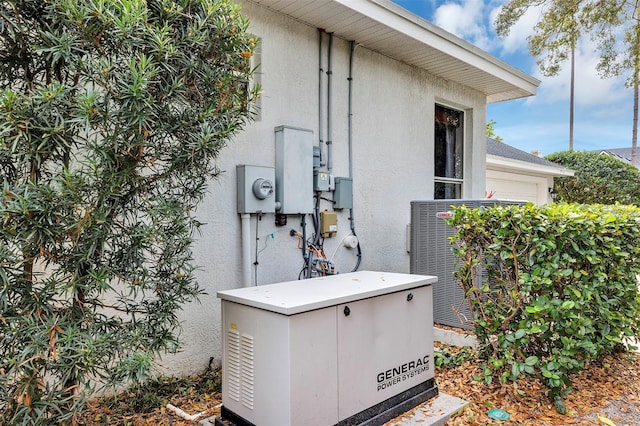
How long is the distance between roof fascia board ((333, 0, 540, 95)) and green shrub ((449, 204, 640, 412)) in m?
2.23

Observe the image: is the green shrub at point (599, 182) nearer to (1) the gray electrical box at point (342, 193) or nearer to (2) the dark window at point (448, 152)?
(2) the dark window at point (448, 152)

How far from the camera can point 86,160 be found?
6.14 feet

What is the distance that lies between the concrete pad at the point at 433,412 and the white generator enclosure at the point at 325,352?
0.05m

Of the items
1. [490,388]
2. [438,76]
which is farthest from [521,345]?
[438,76]

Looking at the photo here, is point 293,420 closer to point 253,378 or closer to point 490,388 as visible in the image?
point 253,378

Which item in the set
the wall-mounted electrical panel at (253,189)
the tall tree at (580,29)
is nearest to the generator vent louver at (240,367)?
the wall-mounted electrical panel at (253,189)

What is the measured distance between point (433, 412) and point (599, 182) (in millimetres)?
12761

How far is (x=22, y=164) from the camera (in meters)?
1.82

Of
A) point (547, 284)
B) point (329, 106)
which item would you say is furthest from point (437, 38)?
point (547, 284)

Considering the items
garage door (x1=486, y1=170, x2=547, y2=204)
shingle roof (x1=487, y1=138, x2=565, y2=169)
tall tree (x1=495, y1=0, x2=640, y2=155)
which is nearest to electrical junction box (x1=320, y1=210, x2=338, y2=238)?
garage door (x1=486, y1=170, x2=547, y2=204)

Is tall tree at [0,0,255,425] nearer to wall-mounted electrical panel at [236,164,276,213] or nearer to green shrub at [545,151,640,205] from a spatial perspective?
wall-mounted electrical panel at [236,164,276,213]

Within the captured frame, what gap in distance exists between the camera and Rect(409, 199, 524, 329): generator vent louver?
4.48 metres

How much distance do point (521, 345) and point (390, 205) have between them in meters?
2.48

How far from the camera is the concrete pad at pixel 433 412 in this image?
9.03 ft
